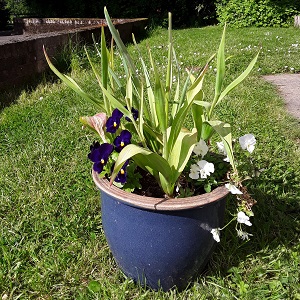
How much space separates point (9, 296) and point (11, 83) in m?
3.78

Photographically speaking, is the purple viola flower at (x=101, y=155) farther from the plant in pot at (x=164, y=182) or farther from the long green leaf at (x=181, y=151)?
the long green leaf at (x=181, y=151)

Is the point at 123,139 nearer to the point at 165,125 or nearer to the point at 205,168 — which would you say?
the point at 165,125

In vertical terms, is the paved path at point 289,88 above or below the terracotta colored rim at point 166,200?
below

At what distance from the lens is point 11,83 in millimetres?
5195

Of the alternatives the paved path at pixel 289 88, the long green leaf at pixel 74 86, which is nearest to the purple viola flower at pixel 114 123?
the long green leaf at pixel 74 86

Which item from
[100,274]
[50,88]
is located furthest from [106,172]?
[50,88]

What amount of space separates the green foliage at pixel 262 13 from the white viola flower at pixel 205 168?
12277 mm

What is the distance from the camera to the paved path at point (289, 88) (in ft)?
14.8

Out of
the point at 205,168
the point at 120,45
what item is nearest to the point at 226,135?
the point at 205,168

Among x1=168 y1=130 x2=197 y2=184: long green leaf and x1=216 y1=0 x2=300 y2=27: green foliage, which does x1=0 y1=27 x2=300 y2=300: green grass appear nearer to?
x1=168 y1=130 x2=197 y2=184: long green leaf

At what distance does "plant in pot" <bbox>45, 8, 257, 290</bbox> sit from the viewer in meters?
1.62

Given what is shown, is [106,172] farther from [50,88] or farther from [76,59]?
[76,59]

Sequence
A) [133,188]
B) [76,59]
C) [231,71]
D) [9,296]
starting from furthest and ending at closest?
[76,59]
[231,71]
[9,296]
[133,188]

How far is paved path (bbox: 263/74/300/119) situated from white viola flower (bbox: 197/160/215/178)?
2.79 metres
